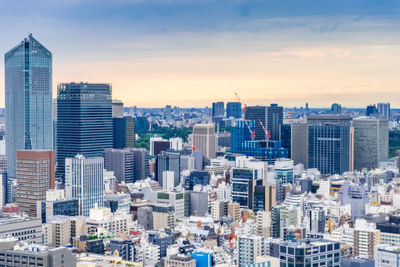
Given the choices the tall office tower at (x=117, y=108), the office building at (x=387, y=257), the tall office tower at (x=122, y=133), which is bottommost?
the office building at (x=387, y=257)

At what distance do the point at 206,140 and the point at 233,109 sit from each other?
26932 mm

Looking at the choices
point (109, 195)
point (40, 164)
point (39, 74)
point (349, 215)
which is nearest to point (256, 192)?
point (349, 215)

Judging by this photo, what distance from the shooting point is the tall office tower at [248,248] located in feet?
67.7

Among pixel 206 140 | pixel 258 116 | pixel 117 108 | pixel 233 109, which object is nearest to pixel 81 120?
pixel 206 140

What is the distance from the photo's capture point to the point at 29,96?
4275 centimetres

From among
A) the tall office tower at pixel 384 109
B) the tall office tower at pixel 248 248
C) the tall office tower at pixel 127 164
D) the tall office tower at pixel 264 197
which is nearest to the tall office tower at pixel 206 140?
the tall office tower at pixel 127 164

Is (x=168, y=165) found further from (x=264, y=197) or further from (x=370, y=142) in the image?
(x=370, y=142)

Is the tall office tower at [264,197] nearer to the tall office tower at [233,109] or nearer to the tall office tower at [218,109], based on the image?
the tall office tower at [233,109]

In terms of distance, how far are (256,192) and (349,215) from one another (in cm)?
430

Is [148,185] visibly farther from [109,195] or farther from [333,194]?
[333,194]

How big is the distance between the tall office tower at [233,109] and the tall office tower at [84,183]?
166ft

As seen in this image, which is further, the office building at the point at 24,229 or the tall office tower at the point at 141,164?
the tall office tower at the point at 141,164

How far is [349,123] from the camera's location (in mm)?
52688

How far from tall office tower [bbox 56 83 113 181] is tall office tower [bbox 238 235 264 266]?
22.0 metres
